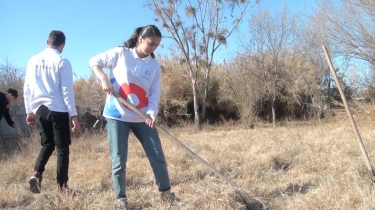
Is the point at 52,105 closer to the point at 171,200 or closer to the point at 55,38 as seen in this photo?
the point at 55,38

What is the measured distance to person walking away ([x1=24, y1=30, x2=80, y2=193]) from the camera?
3002 mm

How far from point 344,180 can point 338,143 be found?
2.36m

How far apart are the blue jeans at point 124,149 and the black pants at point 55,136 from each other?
0.67 metres

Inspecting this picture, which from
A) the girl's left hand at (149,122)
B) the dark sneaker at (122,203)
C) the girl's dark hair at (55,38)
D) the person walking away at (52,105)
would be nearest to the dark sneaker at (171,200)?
the dark sneaker at (122,203)

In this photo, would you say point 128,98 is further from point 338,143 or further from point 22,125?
point 22,125

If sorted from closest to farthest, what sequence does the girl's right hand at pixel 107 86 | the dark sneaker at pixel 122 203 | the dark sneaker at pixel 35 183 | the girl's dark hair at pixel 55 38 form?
the girl's right hand at pixel 107 86 < the dark sneaker at pixel 122 203 < the dark sneaker at pixel 35 183 < the girl's dark hair at pixel 55 38

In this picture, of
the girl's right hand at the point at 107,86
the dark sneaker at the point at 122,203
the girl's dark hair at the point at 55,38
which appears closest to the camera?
the girl's right hand at the point at 107,86

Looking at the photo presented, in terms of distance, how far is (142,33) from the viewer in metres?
2.57

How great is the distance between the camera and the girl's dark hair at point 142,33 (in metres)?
2.51

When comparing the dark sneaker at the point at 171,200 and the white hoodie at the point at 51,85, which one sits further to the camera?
the white hoodie at the point at 51,85

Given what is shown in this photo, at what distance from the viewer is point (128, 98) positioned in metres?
2.59

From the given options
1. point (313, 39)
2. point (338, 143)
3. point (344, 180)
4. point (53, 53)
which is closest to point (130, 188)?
point (53, 53)

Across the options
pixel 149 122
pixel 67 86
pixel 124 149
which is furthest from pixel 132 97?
pixel 67 86

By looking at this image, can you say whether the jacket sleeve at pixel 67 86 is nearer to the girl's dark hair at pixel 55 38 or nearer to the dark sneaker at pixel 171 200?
the girl's dark hair at pixel 55 38
